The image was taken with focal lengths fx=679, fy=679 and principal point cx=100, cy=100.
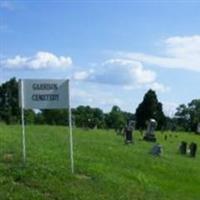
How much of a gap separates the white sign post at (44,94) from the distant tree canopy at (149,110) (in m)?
90.7

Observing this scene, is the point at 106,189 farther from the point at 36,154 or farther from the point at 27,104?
the point at 36,154

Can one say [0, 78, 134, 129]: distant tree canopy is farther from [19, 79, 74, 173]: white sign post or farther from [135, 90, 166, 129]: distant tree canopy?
[19, 79, 74, 173]: white sign post

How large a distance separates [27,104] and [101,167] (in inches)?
159

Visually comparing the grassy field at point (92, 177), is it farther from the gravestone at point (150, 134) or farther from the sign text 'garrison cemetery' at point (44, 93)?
the gravestone at point (150, 134)

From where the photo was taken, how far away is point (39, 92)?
1862 cm

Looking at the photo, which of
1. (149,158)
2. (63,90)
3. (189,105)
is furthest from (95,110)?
(63,90)

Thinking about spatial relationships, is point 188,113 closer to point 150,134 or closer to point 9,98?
point 9,98

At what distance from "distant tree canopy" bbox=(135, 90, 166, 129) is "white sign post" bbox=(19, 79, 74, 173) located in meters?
90.7

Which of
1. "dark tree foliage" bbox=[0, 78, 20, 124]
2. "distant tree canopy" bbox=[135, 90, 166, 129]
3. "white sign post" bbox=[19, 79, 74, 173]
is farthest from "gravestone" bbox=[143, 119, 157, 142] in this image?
"distant tree canopy" bbox=[135, 90, 166, 129]

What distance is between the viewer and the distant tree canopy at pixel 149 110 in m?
110

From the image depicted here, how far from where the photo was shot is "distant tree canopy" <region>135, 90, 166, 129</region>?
110 m

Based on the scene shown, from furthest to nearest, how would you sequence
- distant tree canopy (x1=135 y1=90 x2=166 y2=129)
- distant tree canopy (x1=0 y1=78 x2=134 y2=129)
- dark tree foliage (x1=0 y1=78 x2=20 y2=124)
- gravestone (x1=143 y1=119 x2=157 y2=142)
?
distant tree canopy (x1=135 y1=90 x2=166 y2=129), dark tree foliage (x1=0 y1=78 x2=20 y2=124), distant tree canopy (x1=0 y1=78 x2=134 y2=129), gravestone (x1=143 y1=119 x2=157 y2=142)

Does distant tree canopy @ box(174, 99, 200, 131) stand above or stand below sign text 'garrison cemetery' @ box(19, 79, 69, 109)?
above

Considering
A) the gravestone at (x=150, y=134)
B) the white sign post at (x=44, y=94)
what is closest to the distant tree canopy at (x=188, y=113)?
the gravestone at (x=150, y=134)
